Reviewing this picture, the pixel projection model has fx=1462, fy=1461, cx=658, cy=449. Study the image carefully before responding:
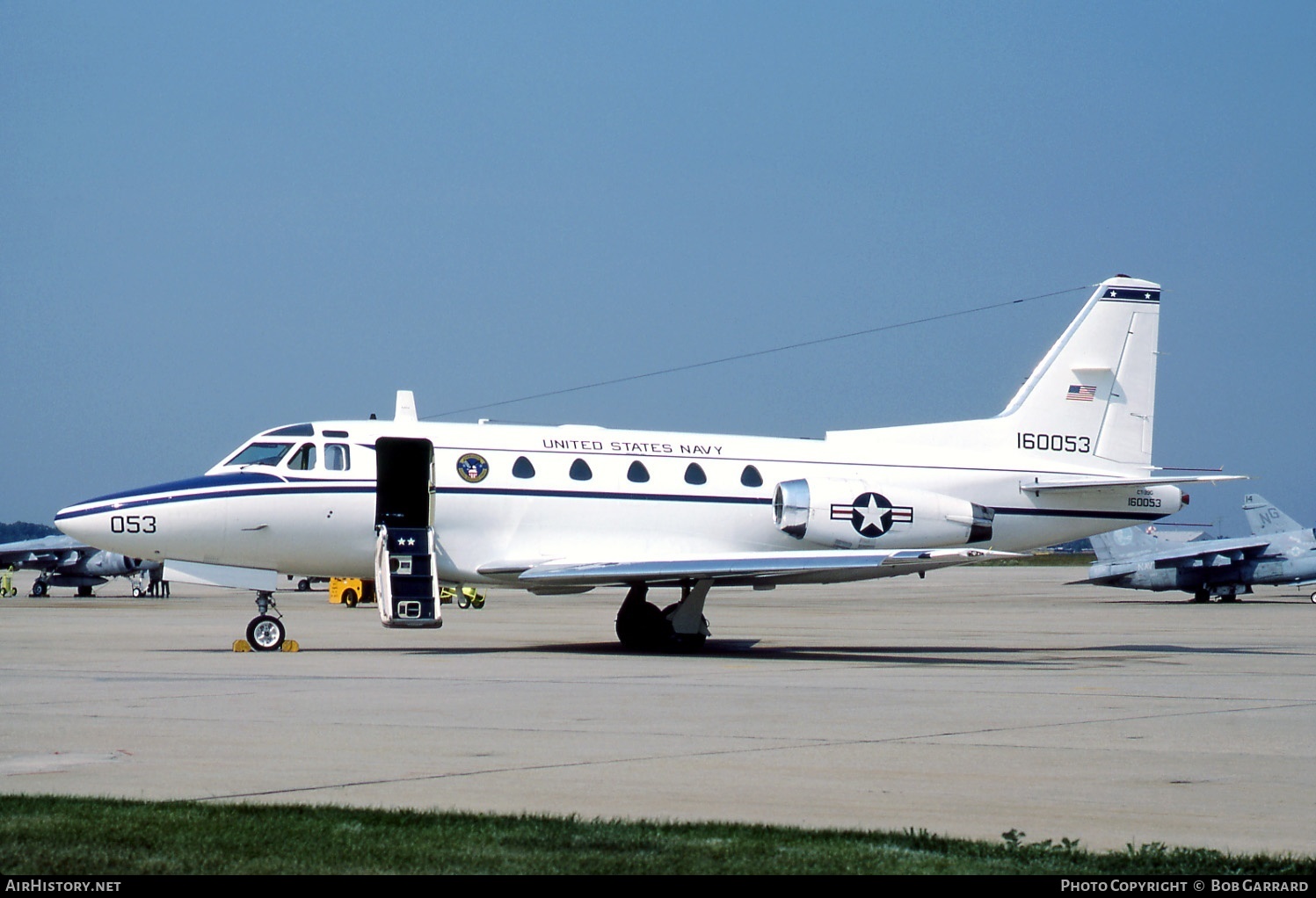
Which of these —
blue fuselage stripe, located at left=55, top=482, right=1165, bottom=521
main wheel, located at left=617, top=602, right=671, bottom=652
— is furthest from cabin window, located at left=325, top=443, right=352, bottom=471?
main wheel, located at left=617, top=602, right=671, bottom=652

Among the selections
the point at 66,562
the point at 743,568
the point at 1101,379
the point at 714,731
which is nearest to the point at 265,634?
the point at 743,568

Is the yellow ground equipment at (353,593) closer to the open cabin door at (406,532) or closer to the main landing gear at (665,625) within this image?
the main landing gear at (665,625)

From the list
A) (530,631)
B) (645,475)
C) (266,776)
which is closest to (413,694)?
(266,776)

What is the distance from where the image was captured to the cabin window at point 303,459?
21.8 m

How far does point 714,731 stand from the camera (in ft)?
39.9

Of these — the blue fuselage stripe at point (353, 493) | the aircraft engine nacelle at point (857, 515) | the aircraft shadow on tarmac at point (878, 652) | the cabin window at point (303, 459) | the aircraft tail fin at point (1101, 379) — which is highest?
the aircraft tail fin at point (1101, 379)

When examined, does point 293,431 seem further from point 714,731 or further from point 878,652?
point 714,731

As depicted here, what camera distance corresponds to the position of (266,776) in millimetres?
9500

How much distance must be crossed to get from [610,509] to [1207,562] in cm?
3563

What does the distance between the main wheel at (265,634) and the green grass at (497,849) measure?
45.8ft

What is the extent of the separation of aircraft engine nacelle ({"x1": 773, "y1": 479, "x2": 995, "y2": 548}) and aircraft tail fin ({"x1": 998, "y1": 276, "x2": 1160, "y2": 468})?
3629 millimetres

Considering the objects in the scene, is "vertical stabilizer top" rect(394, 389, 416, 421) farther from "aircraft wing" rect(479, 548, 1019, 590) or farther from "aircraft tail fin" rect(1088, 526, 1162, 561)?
"aircraft tail fin" rect(1088, 526, 1162, 561)

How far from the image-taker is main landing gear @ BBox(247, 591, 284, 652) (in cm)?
2162

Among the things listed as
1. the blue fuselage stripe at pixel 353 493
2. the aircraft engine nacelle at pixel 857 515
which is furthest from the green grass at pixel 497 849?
the aircraft engine nacelle at pixel 857 515
